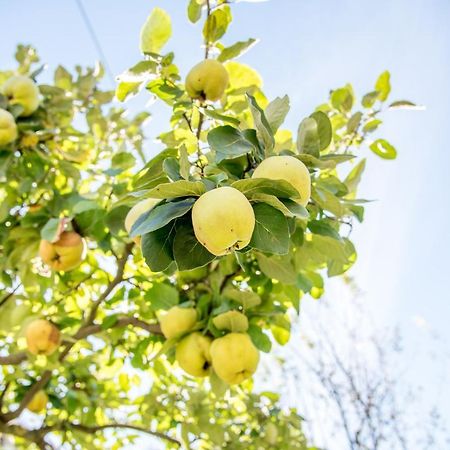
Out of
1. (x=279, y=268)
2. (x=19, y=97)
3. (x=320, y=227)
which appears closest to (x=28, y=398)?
(x=19, y=97)

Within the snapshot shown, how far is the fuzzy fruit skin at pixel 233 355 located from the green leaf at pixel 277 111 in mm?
594

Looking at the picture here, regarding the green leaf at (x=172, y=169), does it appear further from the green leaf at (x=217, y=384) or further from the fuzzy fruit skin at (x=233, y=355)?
the green leaf at (x=217, y=384)

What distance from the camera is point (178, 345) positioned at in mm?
1350

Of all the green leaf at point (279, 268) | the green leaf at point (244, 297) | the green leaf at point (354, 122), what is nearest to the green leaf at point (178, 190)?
the green leaf at point (279, 268)

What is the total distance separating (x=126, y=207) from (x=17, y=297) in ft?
2.96

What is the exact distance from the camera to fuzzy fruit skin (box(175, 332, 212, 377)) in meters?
1.29

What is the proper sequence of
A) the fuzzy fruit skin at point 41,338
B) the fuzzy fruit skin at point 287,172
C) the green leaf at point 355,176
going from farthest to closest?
the fuzzy fruit skin at point 41,338 → the green leaf at point 355,176 → the fuzzy fruit skin at point 287,172

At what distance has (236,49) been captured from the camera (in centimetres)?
125

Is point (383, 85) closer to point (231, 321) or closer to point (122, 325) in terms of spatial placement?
point (231, 321)

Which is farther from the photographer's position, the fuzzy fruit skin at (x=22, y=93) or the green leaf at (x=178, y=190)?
the fuzzy fruit skin at (x=22, y=93)

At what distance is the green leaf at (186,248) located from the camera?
76cm

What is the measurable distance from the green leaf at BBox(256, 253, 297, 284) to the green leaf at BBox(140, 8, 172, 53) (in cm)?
63

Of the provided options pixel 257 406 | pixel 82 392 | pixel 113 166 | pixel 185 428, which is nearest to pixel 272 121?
pixel 113 166

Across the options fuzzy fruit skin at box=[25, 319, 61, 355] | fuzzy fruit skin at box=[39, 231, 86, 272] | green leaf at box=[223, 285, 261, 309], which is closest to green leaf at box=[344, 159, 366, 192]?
green leaf at box=[223, 285, 261, 309]
